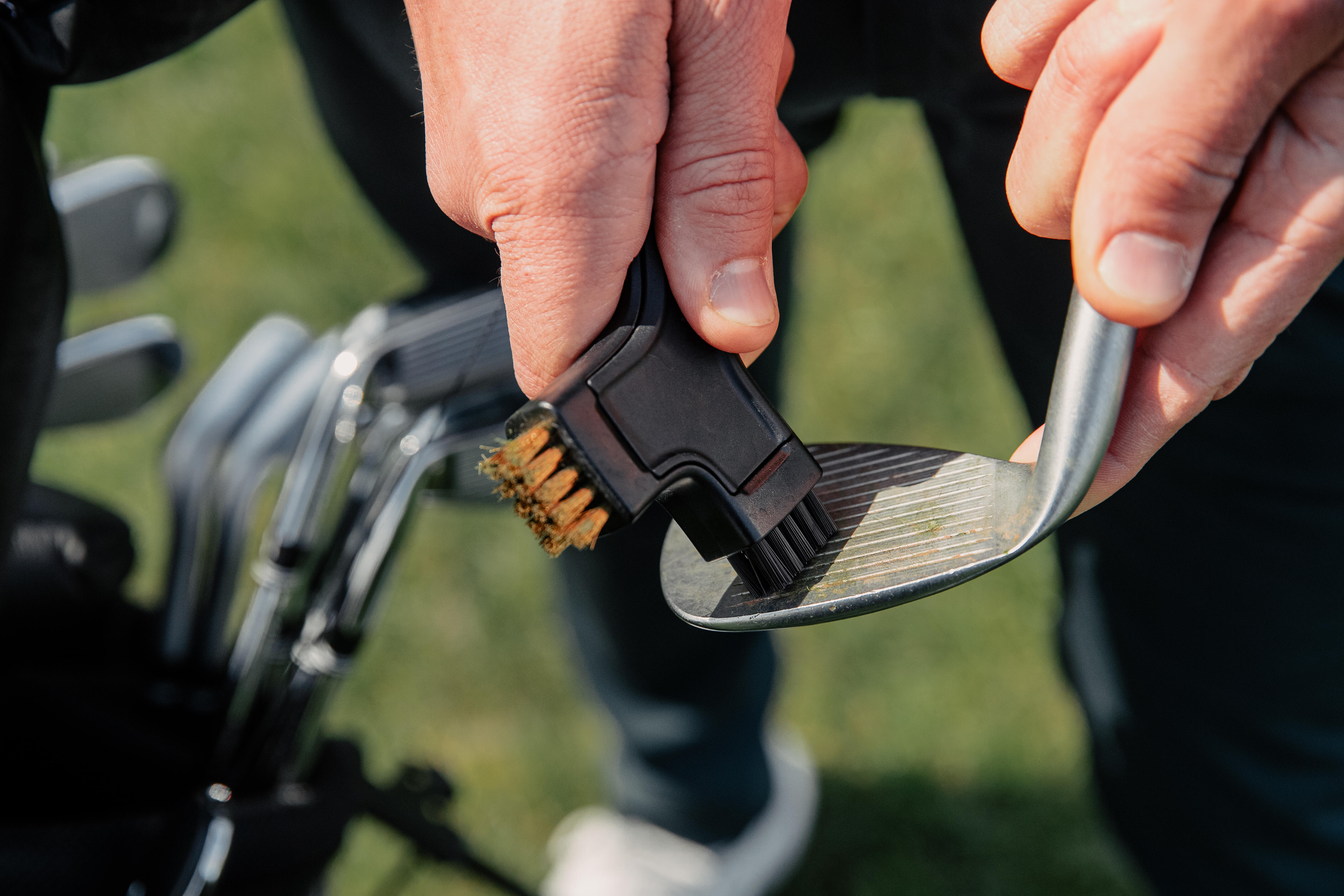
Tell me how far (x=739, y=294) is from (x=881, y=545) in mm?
213

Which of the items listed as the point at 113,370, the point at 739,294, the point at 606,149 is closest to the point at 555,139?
the point at 606,149

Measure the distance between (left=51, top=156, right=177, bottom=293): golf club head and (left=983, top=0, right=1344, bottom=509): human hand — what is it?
1232mm

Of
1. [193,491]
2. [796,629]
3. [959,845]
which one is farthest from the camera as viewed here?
[796,629]

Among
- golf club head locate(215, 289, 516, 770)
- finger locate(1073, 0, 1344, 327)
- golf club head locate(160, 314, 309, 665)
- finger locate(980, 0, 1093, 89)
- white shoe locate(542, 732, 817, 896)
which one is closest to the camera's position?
finger locate(1073, 0, 1344, 327)

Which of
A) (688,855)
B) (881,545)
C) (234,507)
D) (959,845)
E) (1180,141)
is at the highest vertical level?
(1180,141)

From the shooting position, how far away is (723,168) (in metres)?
0.68

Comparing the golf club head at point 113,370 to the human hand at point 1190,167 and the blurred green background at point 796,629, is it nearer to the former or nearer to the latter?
the blurred green background at point 796,629

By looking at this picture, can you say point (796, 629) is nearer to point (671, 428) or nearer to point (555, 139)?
point (671, 428)

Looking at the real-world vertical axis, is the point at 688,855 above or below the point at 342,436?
below

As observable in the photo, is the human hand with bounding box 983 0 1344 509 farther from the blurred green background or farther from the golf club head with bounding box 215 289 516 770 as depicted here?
the blurred green background

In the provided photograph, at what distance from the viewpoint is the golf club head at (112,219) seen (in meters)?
1.42

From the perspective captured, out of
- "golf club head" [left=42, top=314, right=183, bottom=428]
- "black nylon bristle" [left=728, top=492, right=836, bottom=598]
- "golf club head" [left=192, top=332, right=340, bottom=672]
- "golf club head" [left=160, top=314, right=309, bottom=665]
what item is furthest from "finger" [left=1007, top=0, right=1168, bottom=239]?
"golf club head" [left=42, top=314, right=183, bottom=428]

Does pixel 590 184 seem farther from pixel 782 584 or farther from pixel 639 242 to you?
pixel 782 584

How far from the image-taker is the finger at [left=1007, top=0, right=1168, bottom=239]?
24.9 inches
